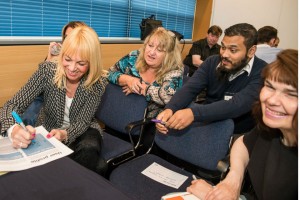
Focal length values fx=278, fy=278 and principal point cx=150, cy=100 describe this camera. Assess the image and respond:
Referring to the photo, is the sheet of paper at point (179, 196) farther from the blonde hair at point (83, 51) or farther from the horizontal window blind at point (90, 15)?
the horizontal window blind at point (90, 15)

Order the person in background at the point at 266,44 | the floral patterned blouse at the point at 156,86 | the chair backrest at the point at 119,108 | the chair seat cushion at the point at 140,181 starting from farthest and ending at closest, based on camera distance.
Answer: the person in background at the point at 266,44 < the floral patterned blouse at the point at 156,86 < the chair backrest at the point at 119,108 < the chair seat cushion at the point at 140,181

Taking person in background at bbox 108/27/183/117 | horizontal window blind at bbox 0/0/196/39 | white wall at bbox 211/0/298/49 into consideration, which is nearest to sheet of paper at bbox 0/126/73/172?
person in background at bbox 108/27/183/117

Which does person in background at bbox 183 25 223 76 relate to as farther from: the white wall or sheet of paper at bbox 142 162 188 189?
sheet of paper at bbox 142 162 188 189

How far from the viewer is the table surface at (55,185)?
2.86ft

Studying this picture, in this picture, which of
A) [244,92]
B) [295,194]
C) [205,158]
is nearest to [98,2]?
[244,92]

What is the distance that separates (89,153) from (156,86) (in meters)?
0.89

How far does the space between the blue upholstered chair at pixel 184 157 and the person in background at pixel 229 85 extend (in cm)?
9

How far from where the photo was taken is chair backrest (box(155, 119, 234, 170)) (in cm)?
160

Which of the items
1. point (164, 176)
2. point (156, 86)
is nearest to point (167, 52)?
point (156, 86)

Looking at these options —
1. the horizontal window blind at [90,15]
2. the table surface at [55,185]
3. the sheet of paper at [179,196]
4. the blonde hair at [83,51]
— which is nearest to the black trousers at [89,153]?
the blonde hair at [83,51]

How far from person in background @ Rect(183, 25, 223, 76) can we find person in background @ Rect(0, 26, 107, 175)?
279cm

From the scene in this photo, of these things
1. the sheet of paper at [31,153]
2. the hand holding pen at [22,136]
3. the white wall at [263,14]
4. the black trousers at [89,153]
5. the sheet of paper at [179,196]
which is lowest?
the black trousers at [89,153]

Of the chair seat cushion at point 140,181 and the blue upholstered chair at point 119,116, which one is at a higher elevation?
the blue upholstered chair at point 119,116

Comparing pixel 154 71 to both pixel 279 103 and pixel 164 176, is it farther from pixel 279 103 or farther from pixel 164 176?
pixel 279 103
